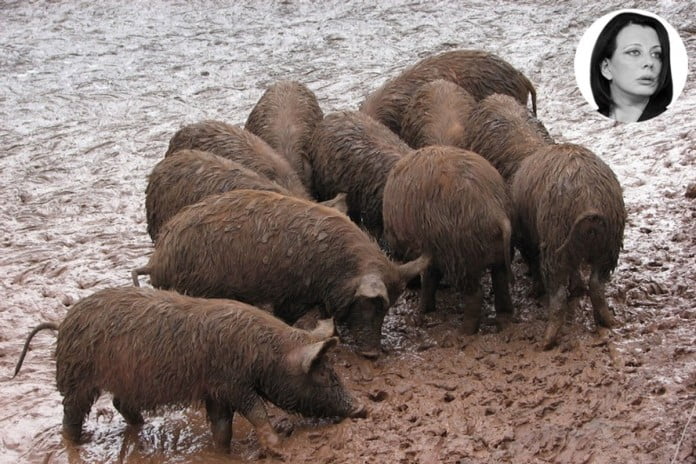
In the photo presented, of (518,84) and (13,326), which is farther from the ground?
(518,84)

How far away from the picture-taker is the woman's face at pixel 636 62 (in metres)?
3.69

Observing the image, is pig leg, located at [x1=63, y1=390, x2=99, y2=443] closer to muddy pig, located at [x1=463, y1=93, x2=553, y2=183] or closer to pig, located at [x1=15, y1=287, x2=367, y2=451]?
pig, located at [x1=15, y1=287, x2=367, y2=451]

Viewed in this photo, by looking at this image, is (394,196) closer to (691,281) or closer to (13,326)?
(691,281)

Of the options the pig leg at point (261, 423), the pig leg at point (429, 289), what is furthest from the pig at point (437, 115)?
the pig leg at point (261, 423)

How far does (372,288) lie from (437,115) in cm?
206

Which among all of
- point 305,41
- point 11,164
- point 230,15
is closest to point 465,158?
point 11,164

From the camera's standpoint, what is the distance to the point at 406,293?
21.9 feet

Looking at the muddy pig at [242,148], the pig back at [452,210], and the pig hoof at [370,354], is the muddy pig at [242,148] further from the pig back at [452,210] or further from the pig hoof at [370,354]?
the pig hoof at [370,354]

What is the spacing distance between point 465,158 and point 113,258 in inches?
108

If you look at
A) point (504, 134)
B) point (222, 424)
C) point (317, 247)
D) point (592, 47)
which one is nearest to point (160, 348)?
point (222, 424)

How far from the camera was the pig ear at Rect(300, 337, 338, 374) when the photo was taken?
500 centimetres

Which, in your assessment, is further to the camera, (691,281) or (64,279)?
(64,279)

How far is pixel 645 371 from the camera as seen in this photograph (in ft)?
17.0

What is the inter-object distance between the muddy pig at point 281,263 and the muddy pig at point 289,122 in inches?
56.5
